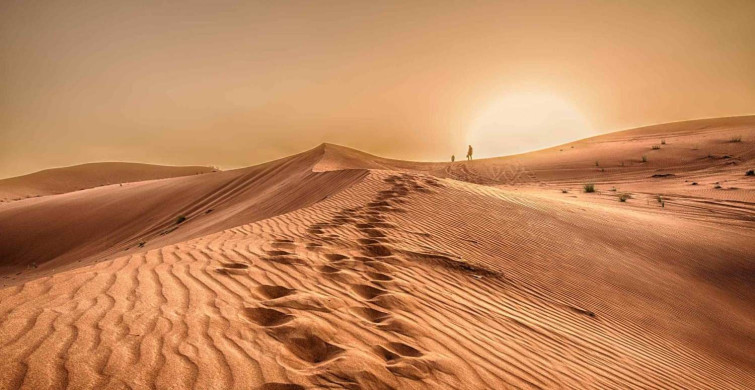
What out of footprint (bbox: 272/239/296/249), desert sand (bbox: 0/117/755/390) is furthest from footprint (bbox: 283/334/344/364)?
footprint (bbox: 272/239/296/249)

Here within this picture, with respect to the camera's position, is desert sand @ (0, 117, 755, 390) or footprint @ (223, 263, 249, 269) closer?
desert sand @ (0, 117, 755, 390)

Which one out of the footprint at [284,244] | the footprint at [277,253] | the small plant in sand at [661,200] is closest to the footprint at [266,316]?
the footprint at [277,253]

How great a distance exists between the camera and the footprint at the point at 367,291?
3695 millimetres

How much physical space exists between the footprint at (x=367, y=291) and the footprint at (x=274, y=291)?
61cm

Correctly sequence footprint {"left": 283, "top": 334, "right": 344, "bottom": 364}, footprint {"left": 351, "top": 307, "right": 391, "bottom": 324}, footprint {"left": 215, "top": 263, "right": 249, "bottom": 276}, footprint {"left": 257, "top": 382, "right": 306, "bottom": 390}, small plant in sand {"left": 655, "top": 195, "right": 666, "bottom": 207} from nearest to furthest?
footprint {"left": 257, "top": 382, "right": 306, "bottom": 390}
footprint {"left": 283, "top": 334, "right": 344, "bottom": 364}
footprint {"left": 351, "top": 307, "right": 391, "bottom": 324}
footprint {"left": 215, "top": 263, "right": 249, "bottom": 276}
small plant in sand {"left": 655, "top": 195, "right": 666, "bottom": 207}

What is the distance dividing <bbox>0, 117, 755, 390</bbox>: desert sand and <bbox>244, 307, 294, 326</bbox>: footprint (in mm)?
22

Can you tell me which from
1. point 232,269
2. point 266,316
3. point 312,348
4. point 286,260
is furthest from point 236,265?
point 312,348

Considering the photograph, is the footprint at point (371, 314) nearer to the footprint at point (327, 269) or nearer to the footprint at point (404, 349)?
the footprint at point (404, 349)

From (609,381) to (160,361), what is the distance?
10.4 feet

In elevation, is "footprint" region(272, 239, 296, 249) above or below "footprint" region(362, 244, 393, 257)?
above

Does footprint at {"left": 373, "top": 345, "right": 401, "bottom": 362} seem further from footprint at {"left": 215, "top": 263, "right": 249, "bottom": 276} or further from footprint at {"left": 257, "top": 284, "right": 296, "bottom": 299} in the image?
footprint at {"left": 215, "top": 263, "right": 249, "bottom": 276}

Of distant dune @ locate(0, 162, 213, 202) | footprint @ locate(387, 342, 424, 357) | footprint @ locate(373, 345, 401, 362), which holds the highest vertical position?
footprint @ locate(373, 345, 401, 362)

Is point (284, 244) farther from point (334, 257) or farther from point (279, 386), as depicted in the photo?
point (279, 386)

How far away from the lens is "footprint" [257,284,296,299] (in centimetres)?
344
